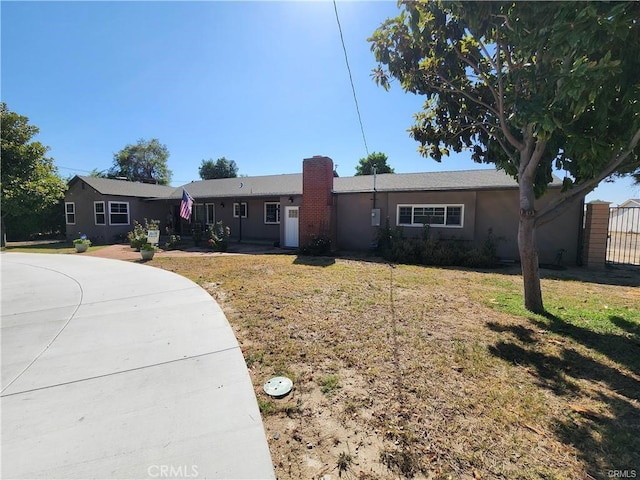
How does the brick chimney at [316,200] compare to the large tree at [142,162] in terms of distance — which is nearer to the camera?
the brick chimney at [316,200]

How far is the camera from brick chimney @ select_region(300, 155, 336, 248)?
13164 mm

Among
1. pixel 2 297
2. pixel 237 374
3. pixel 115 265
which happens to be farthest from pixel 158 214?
pixel 237 374

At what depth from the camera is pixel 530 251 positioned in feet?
17.6

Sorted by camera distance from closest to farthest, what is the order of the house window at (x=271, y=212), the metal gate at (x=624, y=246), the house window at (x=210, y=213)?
the metal gate at (x=624, y=246) → the house window at (x=271, y=212) → the house window at (x=210, y=213)

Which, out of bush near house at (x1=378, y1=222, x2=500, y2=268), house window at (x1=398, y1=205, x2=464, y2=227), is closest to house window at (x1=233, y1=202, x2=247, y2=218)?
bush near house at (x1=378, y1=222, x2=500, y2=268)

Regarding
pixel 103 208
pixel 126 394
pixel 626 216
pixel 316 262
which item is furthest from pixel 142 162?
pixel 626 216

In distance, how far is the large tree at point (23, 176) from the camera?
18656 mm

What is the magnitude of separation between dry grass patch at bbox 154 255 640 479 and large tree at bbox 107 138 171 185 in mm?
43756

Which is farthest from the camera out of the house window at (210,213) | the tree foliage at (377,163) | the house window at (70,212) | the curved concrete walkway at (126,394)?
the tree foliage at (377,163)

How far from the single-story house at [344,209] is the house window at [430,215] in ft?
0.13
